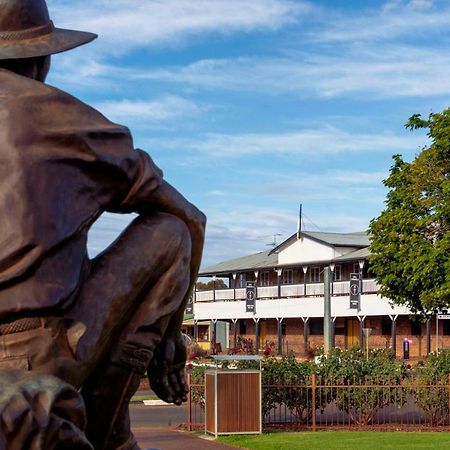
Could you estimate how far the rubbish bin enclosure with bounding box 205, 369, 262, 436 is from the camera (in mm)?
14602

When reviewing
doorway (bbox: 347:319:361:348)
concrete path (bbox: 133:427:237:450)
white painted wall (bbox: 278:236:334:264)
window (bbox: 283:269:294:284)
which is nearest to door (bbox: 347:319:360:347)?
doorway (bbox: 347:319:361:348)

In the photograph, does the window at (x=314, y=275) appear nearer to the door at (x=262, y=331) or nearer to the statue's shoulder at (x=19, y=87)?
the door at (x=262, y=331)

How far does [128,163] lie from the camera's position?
9.17 ft

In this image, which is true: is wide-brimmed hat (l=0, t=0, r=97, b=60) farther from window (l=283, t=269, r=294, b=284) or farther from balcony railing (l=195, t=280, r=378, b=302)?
window (l=283, t=269, r=294, b=284)

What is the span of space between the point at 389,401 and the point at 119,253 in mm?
14121

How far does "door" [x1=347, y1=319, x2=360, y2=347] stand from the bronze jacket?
4691 cm

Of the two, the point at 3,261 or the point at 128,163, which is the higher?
the point at 128,163

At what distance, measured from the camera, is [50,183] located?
103 inches

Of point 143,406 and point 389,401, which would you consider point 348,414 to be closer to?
point 389,401

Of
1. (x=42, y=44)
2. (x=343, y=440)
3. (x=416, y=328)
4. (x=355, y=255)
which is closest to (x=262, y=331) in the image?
(x=355, y=255)

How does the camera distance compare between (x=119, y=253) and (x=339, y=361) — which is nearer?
(x=119, y=253)

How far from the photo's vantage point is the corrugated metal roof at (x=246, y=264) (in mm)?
54819

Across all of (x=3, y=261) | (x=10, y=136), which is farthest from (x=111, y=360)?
(x=10, y=136)

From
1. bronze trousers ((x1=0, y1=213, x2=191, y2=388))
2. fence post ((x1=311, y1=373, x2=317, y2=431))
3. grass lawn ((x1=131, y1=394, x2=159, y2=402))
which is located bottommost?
grass lawn ((x1=131, y1=394, x2=159, y2=402))
